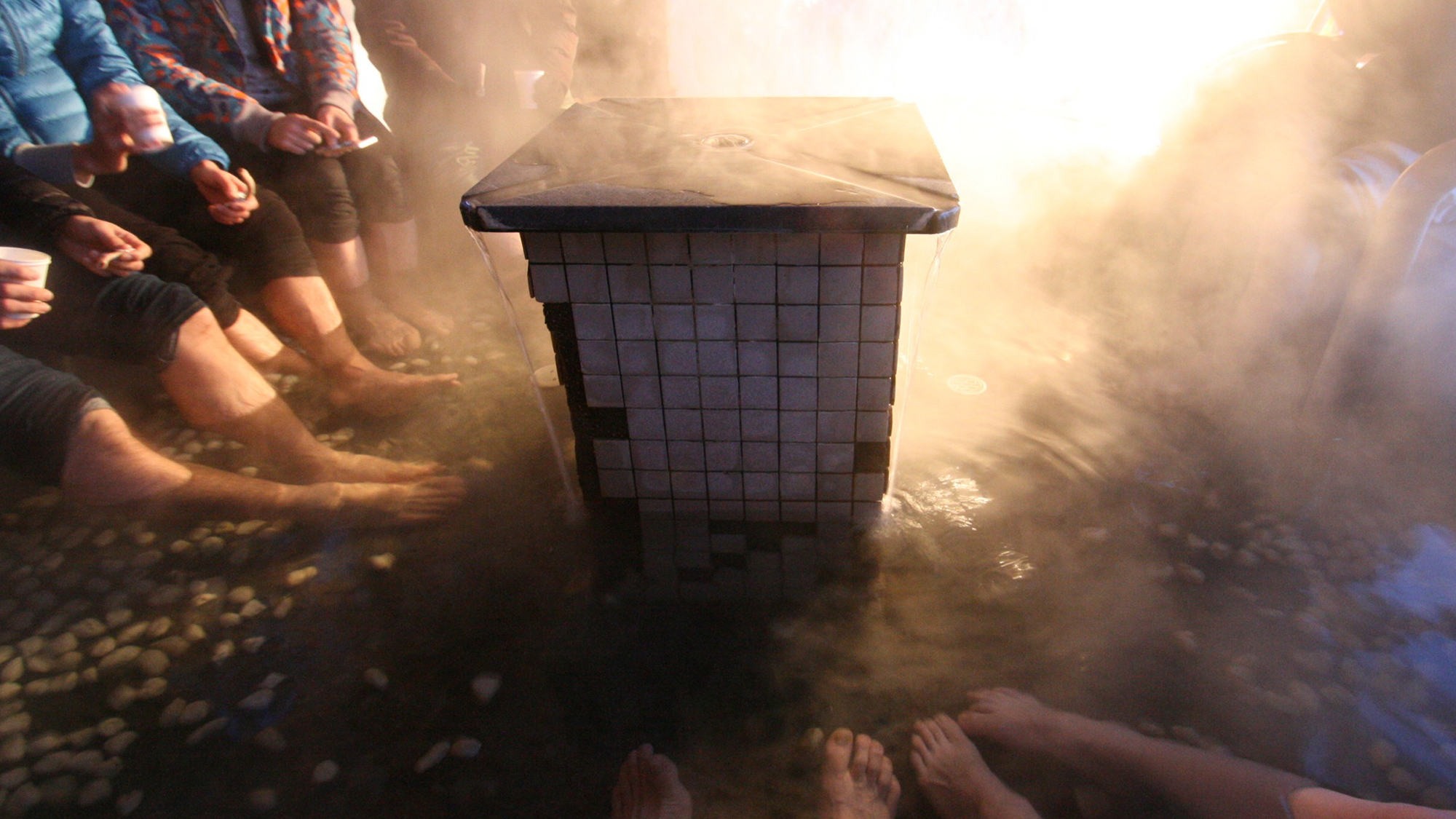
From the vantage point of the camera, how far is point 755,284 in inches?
65.4

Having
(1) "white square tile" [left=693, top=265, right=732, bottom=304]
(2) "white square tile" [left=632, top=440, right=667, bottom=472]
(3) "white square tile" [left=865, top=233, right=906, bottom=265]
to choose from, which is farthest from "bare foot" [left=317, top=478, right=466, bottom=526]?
(3) "white square tile" [left=865, top=233, right=906, bottom=265]

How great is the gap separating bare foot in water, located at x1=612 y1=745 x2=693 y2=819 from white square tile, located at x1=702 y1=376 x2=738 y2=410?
829 millimetres

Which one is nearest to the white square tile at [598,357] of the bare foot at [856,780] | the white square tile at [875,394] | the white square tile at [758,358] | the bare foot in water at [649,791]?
the white square tile at [758,358]

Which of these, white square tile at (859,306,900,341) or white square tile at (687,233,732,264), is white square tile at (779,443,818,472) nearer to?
white square tile at (859,306,900,341)

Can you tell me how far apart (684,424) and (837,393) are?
1.36 ft

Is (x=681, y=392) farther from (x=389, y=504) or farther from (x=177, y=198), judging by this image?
(x=177, y=198)

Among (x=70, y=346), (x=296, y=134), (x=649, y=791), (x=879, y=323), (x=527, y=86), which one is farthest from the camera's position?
(x=527, y=86)

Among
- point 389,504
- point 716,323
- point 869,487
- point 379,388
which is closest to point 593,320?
point 716,323

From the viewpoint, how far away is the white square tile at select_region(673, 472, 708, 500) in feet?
6.58

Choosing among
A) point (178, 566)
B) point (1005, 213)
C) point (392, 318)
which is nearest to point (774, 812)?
point (178, 566)

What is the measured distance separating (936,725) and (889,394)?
77cm

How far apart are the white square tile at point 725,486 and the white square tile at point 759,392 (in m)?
0.24

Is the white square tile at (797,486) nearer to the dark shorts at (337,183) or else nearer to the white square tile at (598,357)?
the white square tile at (598,357)

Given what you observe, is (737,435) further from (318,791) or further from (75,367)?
A: (75,367)
